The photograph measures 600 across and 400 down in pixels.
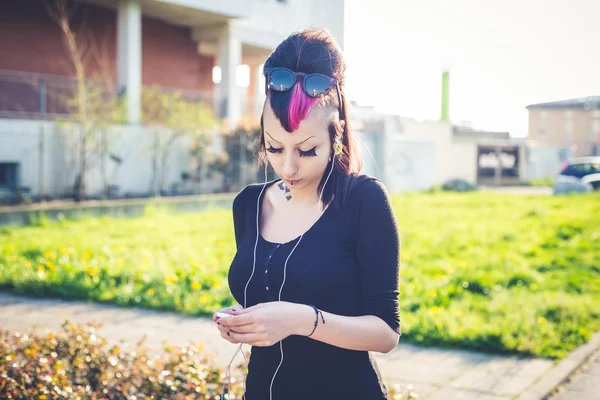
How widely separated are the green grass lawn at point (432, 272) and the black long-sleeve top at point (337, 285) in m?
3.76

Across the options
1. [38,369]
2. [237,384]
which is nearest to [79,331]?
[38,369]

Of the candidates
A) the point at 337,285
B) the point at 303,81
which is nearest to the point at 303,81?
the point at 303,81

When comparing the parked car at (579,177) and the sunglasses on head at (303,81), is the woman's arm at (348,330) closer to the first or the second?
the sunglasses on head at (303,81)

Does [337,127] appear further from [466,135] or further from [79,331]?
[466,135]

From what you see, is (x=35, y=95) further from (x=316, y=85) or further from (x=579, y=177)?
(x=579, y=177)

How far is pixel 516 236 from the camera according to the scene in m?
10.7

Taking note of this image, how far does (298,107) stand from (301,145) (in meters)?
0.12

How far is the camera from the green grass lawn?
578cm

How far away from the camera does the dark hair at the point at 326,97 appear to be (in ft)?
6.39

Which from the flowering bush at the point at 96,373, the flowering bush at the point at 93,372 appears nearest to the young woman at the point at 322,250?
the flowering bush at the point at 96,373

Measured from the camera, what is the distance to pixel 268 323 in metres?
1.71

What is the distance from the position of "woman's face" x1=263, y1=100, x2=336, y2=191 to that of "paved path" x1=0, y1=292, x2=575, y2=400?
2.81 meters

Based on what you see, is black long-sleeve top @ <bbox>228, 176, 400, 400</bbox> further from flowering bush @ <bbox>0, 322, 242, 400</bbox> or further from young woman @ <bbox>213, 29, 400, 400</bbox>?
flowering bush @ <bbox>0, 322, 242, 400</bbox>

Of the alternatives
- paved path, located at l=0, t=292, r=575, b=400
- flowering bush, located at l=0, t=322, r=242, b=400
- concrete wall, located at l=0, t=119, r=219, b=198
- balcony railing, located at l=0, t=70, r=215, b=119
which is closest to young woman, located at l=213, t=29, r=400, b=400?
flowering bush, located at l=0, t=322, r=242, b=400
